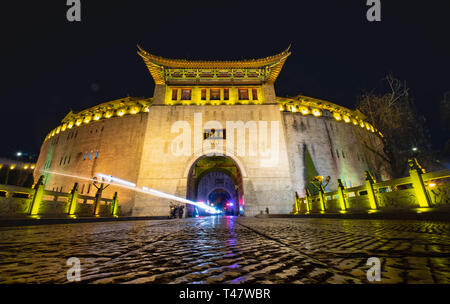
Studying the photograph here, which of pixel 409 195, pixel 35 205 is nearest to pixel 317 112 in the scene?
pixel 409 195

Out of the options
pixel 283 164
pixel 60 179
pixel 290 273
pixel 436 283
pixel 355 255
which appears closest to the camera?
pixel 436 283

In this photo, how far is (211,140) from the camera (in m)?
13.8

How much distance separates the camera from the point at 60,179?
17406 mm

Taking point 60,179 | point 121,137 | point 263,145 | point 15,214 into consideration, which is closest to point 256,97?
point 263,145

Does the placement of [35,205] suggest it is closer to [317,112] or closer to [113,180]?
[113,180]

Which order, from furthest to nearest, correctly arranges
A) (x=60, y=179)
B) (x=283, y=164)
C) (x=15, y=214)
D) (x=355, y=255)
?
(x=60, y=179), (x=283, y=164), (x=15, y=214), (x=355, y=255)

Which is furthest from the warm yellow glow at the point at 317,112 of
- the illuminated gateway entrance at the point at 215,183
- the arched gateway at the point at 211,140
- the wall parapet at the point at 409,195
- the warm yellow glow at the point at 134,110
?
the warm yellow glow at the point at 134,110

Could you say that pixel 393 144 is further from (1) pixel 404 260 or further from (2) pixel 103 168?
(2) pixel 103 168

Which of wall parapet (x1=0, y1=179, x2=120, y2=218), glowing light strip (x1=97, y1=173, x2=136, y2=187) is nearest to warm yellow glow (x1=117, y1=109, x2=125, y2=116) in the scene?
glowing light strip (x1=97, y1=173, x2=136, y2=187)

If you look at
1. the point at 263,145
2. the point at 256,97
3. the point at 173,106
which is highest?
the point at 256,97

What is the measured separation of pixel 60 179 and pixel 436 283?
2351 cm

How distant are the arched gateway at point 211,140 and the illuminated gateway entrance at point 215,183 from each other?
0.20 m

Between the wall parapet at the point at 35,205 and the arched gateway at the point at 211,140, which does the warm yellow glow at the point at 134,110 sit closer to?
the arched gateway at the point at 211,140

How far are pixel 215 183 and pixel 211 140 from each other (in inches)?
596
